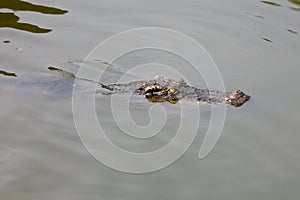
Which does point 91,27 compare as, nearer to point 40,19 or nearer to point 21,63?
point 40,19

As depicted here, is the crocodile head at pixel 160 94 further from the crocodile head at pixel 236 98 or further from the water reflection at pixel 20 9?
the water reflection at pixel 20 9

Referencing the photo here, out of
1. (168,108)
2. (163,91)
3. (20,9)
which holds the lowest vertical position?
(168,108)

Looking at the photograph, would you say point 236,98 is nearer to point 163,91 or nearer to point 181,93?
point 181,93

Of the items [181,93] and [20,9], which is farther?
[20,9]

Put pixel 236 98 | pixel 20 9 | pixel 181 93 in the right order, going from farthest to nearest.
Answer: pixel 20 9 < pixel 181 93 < pixel 236 98

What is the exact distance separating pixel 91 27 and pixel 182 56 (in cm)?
152

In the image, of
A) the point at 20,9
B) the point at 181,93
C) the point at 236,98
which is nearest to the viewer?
the point at 236,98

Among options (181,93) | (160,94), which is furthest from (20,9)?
(181,93)

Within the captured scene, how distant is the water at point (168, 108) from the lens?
4.30 meters

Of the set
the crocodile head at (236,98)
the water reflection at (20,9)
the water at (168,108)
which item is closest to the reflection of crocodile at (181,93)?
the crocodile head at (236,98)

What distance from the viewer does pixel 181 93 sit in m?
5.45

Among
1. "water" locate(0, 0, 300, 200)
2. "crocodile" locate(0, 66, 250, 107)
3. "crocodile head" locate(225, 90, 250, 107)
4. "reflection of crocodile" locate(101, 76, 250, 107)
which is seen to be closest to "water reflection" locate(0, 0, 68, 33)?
"water" locate(0, 0, 300, 200)

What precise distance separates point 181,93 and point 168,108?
23 cm

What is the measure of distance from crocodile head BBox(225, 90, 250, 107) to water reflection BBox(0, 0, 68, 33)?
320 centimetres
